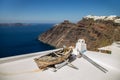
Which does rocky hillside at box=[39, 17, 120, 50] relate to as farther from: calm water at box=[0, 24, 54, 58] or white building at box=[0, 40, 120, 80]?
white building at box=[0, 40, 120, 80]

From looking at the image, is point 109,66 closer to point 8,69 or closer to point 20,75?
point 20,75

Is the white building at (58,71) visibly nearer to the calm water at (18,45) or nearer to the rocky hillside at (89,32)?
the rocky hillside at (89,32)

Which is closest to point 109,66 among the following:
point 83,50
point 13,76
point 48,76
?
point 83,50

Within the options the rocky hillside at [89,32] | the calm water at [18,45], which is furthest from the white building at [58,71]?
the calm water at [18,45]

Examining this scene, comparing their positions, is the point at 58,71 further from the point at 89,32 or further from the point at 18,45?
the point at 18,45

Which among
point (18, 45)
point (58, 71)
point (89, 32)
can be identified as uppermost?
point (58, 71)

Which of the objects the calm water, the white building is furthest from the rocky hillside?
the white building

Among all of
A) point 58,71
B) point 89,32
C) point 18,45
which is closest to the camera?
point 58,71

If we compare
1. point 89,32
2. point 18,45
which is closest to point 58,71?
point 89,32
